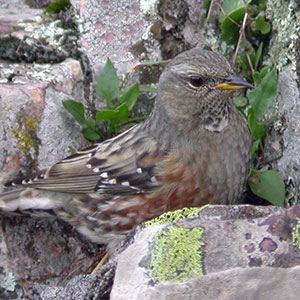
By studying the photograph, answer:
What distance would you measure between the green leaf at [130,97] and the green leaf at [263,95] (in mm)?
712

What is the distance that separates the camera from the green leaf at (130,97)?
3.73m

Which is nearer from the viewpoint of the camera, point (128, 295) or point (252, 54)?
point (128, 295)

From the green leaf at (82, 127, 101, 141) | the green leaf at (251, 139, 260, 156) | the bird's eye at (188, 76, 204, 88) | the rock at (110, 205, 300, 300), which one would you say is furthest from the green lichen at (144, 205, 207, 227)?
the green leaf at (82, 127, 101, 141)

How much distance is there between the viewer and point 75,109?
143 inches

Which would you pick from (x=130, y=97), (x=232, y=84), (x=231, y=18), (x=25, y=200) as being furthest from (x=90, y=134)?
(x=231, y=18)

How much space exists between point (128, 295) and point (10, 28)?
260 centimetres

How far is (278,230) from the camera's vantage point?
2086mm

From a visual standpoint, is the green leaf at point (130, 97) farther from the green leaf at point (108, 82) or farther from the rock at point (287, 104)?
the rock at point (287, 104)

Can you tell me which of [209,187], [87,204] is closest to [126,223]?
[87,204]

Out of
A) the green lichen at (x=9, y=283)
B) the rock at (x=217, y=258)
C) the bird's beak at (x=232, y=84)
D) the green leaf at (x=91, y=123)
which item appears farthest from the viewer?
the green leaf at (x=91, y=123)

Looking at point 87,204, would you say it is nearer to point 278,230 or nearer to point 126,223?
point 126,223

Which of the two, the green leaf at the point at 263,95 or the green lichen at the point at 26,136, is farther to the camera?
the green lichen at the point at 26,136

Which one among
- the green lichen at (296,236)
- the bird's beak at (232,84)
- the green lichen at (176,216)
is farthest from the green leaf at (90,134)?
the green lichen at (296,236)

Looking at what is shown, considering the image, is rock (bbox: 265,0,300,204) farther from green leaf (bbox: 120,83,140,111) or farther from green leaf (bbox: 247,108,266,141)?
green leaf (bbox: 120,83,140,111)
